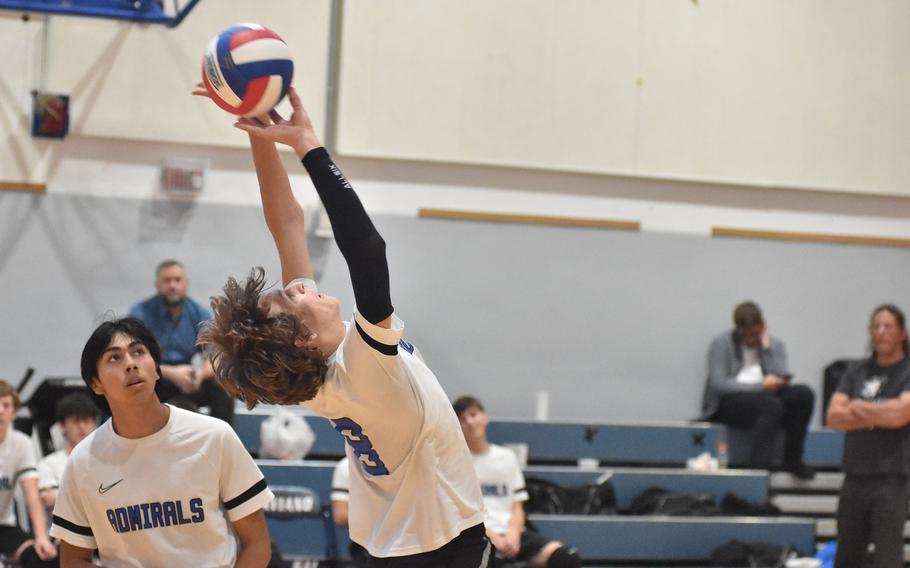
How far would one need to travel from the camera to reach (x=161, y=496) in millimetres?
3074

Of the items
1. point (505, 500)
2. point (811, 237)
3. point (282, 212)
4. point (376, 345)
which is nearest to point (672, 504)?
point (505, 500)

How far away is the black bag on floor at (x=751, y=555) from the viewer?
7684 mm

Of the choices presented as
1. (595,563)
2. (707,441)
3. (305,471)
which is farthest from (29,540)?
(707,441)

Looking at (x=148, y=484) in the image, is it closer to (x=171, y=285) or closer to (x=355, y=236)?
(x=355, y=236)

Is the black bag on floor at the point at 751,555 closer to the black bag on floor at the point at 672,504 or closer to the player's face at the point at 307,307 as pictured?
the black bag on floor at the point at 672,504

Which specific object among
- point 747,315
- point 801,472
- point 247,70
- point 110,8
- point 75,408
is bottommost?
point 801,472

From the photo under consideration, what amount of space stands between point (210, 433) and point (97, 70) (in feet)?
20.6

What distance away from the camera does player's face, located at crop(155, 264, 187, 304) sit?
7.80 meters

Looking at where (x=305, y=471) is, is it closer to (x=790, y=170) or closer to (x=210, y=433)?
(x=210, y=433)

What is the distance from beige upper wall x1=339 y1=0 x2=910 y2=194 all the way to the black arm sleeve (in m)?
6.64

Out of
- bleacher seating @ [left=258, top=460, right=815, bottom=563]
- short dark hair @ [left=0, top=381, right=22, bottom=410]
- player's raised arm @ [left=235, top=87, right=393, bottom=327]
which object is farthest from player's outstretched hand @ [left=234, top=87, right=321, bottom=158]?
bleacher seating @ [left=258, top=460, right=815, bottom=563]

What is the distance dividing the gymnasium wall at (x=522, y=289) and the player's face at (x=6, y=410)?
196 cm

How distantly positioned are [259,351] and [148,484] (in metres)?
0.64

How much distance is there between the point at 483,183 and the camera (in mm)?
9617
